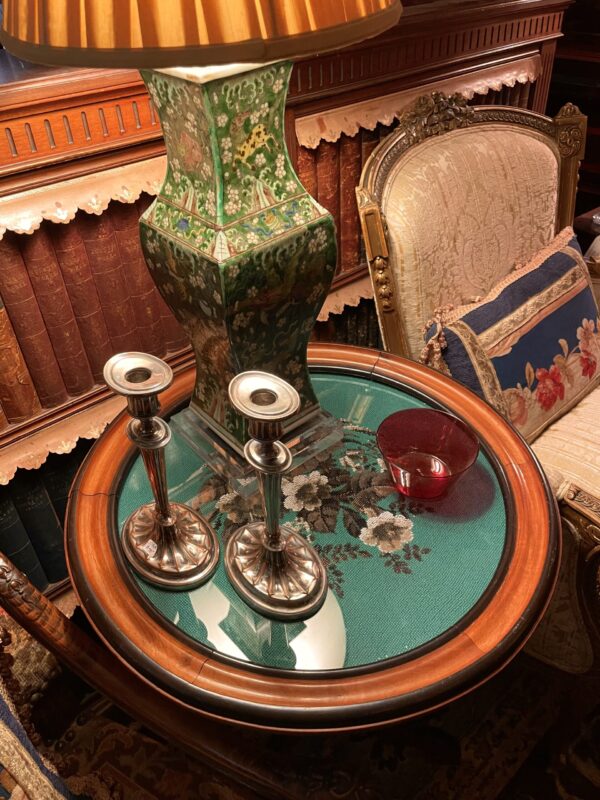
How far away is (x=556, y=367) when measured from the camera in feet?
4.40

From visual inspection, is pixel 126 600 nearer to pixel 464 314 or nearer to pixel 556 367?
pixel 464 314

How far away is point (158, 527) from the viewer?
2.79 feet

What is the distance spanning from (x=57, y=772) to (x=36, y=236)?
29.7 inches

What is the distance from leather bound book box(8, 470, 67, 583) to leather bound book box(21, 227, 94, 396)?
19 centimetres

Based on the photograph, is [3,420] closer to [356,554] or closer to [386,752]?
[356,554]

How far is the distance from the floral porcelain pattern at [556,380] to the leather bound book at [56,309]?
2.54 ft

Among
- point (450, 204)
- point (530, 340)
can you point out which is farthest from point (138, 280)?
point (530, 340)

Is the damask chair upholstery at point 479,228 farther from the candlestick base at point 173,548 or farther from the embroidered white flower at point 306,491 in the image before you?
the candlestick base at point 173,548

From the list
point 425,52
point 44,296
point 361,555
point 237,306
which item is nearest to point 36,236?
point 44,296

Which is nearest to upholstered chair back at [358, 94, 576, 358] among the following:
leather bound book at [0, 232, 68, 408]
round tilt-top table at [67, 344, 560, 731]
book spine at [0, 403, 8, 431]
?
round tilt-top table at [67, 344, 560, 731]

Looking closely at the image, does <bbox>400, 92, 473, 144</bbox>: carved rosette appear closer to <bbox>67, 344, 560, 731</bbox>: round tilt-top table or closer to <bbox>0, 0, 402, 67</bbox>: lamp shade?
<bbox>67, 344, 560, 731</bbox>: round tilt-top table

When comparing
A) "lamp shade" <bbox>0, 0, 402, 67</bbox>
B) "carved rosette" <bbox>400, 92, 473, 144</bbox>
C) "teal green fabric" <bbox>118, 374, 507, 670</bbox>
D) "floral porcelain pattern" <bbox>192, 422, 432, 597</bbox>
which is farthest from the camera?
"carved rosette" <bbox>400, 92, 473, 144</bbox>

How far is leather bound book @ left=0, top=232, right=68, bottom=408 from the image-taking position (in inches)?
42.1

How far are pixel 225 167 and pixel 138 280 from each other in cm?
52
